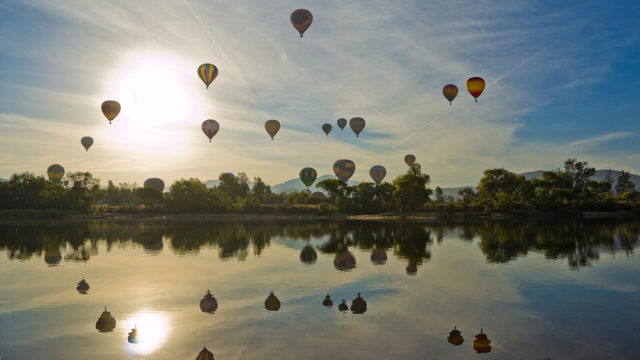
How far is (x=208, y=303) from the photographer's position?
19.2 metres

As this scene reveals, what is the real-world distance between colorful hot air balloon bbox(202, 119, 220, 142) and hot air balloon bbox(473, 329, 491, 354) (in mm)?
63168

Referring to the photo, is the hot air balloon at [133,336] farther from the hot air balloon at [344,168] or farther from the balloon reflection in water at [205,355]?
the hot air balloon at [344,168]

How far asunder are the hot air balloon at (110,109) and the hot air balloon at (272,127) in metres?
26.0

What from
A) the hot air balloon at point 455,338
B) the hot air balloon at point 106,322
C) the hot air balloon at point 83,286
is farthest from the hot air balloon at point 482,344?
the hot air balloon at point 83,286

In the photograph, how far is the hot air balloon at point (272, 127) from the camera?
80.2 meters

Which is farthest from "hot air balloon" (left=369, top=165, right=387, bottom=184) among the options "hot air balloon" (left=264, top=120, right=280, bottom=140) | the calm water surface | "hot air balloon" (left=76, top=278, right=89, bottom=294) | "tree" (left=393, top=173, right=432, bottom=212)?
"hot air balloon" (left=76, top=278, right=89, bottom=294)

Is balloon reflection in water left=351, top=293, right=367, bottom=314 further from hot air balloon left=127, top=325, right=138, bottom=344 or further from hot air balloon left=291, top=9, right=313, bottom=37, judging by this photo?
hot air balloon left=291, top=9, right=313, bottom=37

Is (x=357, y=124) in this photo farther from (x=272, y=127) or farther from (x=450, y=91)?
(x=450, y=91)

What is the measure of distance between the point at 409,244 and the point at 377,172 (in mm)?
75584

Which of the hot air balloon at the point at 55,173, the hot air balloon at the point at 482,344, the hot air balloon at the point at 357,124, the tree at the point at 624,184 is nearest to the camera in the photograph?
the hot air balloon at the point at 482,344

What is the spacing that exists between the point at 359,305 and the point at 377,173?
101612 millimetres

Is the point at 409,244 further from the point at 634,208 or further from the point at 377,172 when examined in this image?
the point at 634,208

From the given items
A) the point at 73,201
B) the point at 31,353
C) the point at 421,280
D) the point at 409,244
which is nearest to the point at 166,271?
the point at 31,353

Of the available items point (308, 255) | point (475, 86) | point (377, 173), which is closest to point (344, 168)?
point (377, 173)
